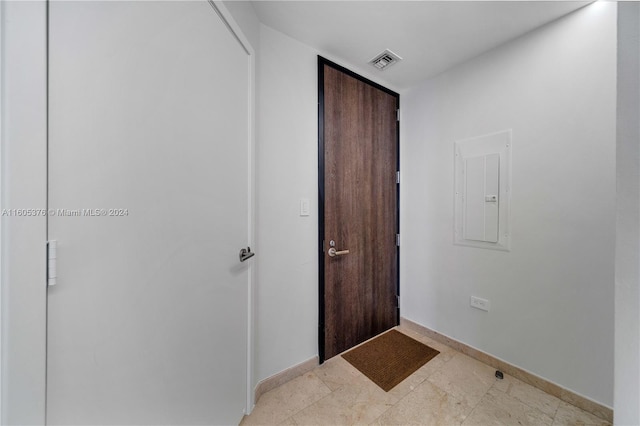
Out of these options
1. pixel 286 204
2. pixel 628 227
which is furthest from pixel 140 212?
pixel 628 227

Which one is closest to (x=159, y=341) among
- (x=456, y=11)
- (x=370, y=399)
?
(x=370, y=399)

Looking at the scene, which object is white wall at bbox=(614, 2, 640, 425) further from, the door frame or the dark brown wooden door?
the dark brown wooden door

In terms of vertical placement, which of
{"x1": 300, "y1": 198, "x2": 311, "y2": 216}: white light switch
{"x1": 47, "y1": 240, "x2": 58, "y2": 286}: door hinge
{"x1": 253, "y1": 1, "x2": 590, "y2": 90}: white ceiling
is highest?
{"x1": 253, "y1": 1, "x2": 590, "y2": 90}: white ceiling

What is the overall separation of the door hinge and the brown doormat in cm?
181

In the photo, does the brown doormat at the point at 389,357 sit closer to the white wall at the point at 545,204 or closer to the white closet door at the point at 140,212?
the white wall at the point at 545,204

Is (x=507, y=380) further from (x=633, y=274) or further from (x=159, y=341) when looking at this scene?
(x=159, y=341)

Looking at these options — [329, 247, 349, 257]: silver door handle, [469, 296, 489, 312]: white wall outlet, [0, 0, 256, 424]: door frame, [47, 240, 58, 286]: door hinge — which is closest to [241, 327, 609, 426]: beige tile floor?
[469, 296, 489, 312]: white wall outlet

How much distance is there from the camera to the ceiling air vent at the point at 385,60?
1805 mm

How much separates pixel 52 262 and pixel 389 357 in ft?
6.90

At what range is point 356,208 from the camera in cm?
198

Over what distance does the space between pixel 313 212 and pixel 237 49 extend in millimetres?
1111

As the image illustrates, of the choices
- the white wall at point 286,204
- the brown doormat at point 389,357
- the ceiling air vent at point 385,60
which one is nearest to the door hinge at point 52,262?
the white wall at point 286,204

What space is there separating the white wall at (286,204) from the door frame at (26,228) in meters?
1.01

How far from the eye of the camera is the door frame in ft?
1.48
